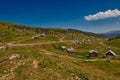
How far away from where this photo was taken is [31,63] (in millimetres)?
55562

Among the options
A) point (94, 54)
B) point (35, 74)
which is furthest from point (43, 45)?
point (35, 74)

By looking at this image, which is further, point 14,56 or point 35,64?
point 14,56

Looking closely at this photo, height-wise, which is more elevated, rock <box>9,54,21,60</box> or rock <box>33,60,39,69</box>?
rock <box>9,54,21,60</box>

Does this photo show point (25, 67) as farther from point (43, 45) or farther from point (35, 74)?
point (43, 45)

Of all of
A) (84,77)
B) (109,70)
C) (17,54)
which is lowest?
(109,70)

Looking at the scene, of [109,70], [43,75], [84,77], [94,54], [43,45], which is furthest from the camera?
[43,45]

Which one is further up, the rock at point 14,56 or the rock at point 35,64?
the rock at point 14,56

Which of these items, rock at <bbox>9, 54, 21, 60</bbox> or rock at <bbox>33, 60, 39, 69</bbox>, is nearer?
rock at <bbox>33, 60, 39, 69</bbox>

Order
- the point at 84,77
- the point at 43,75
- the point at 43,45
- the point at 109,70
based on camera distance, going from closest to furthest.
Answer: the point at 43,75 → the point at 84,77 → the point at 109,70 → the point at 43,45

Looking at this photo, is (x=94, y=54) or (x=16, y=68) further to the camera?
(x=94, y=54)

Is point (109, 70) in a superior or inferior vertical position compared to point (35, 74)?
inferior

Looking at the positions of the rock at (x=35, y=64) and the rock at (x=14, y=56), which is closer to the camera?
the rock at (x=35, y=64)

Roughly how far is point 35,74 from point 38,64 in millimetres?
4951

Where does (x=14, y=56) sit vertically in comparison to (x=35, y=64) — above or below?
above
